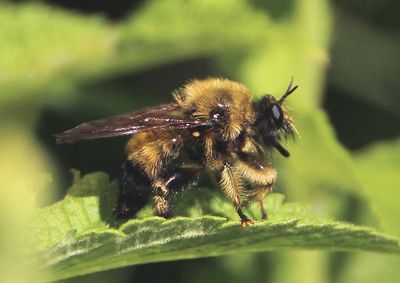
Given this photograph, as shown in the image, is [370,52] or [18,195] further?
[370,52]

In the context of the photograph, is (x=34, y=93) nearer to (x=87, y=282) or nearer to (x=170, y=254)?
(x=87, y=282)

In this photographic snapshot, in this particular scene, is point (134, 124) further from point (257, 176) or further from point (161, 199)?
point (257, 176)

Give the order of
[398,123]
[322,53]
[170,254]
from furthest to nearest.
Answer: [398,123]
[322,53]
[170,254]

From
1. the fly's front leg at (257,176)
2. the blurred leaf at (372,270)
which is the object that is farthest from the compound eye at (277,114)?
the blurred leaf at (372,270)

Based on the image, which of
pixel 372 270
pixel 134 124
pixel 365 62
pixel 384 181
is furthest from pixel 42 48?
pixel 365 62

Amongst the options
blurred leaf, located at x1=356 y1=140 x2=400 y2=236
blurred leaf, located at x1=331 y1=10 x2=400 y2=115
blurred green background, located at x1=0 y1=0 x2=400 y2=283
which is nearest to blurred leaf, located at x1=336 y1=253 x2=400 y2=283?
blurred green background, located at x1=0 y1=0 x2=400 y2=283

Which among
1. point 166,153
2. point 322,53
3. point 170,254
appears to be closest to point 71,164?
point 322,53
